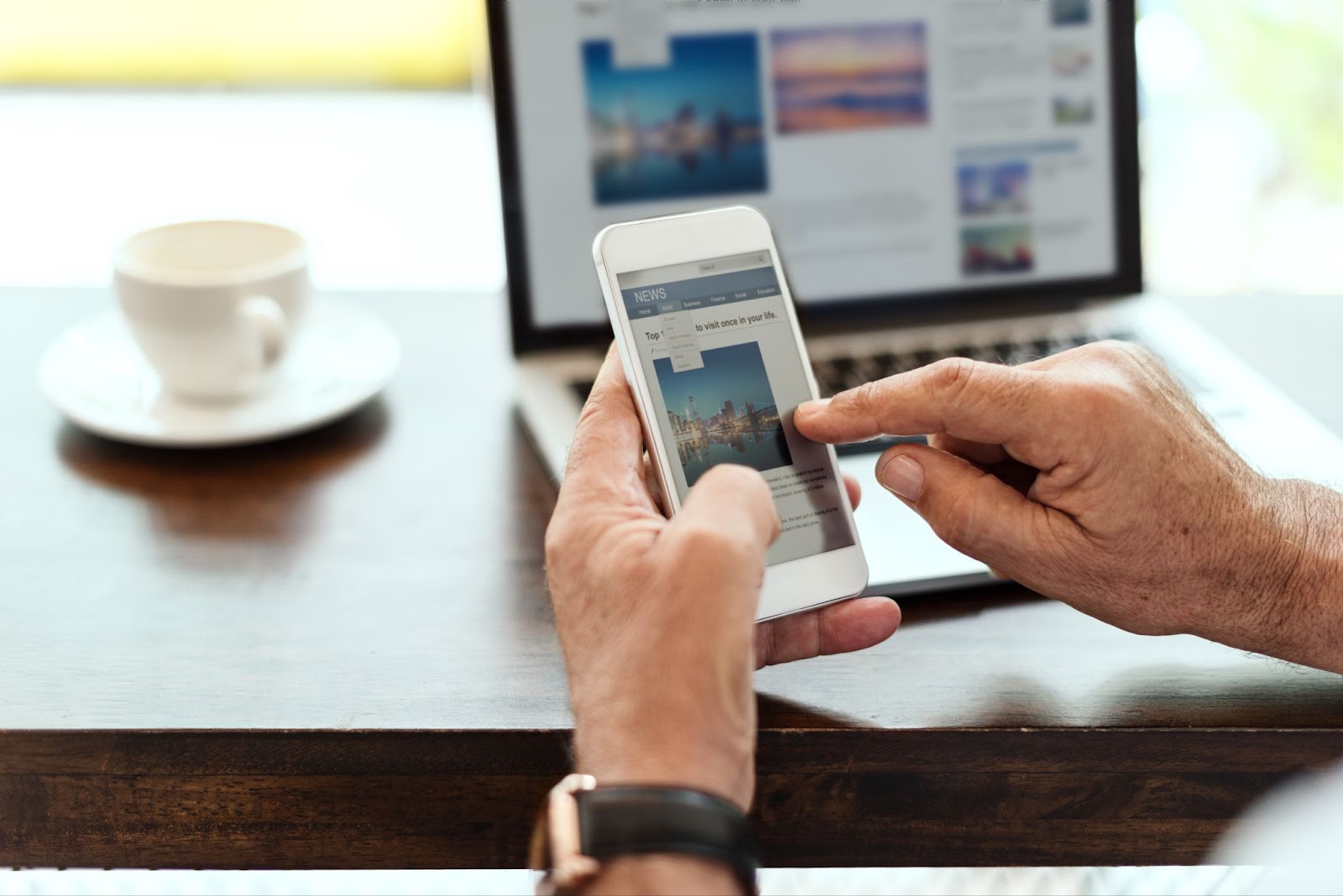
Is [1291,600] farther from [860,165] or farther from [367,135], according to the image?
[367,135]

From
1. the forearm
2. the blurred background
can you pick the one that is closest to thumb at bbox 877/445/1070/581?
the forearm

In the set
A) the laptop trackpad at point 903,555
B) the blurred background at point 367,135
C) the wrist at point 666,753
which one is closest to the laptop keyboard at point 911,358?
the laptop trackpad at point 903,555

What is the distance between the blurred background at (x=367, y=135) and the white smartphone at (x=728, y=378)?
160 cm

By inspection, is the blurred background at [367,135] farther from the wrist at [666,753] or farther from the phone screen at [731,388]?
the wrist at [666,753]

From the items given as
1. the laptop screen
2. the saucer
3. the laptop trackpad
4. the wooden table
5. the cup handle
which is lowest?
the wooden table

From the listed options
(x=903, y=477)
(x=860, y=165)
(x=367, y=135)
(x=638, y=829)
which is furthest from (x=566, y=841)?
(x=367, y=135)

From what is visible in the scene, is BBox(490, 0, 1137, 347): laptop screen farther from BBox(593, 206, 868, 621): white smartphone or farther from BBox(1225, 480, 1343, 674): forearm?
BBox(1225, 480, 1343, 674): forearm

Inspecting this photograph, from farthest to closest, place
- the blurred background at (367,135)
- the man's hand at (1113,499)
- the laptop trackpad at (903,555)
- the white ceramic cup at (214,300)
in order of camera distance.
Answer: the blurred background at (367,135)
the white ceramic cup at (214,300)
the laptop trackpad at (903,555)
the man's hand at (1113,499)

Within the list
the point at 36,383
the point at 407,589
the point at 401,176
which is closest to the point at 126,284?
the point at 36,383

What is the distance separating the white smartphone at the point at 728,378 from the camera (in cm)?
62

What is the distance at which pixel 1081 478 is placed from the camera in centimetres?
59

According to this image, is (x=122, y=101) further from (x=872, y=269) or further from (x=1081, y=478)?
(x=1081, y=478)

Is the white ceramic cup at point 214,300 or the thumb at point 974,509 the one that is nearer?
the thumb at point 974,509

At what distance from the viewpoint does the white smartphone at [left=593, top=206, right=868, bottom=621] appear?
62 cm
